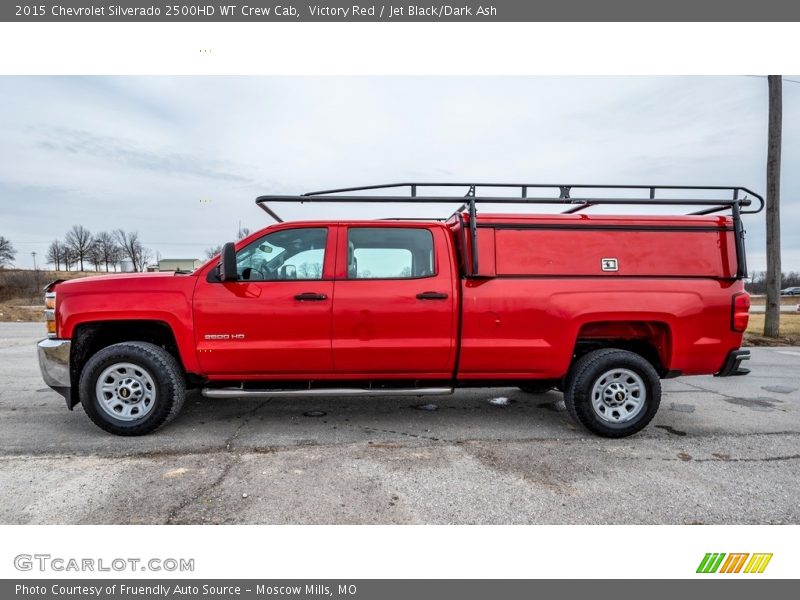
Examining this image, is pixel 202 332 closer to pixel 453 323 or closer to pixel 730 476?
pixel 453 323

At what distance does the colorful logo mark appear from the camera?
2.31 meters

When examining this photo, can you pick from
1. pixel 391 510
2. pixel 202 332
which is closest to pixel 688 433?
pixel 391 510

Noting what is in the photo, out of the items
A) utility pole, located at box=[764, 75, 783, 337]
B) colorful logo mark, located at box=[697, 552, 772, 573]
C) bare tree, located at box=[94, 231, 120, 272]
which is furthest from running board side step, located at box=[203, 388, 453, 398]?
bare tree, located at box=[94, 231, 120, 272]

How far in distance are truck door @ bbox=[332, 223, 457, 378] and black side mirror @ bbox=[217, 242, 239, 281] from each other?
2.84 ft

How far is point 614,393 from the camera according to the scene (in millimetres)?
3959

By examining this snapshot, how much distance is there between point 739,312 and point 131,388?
211 inches

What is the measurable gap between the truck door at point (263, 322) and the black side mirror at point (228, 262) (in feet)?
0.42

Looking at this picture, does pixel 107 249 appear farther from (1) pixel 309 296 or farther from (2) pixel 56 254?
(1) pixel 309 296

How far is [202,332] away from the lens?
3.83m

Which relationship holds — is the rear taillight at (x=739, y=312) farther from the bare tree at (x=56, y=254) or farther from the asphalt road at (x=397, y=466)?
the bare tree at (x=56, y=254)

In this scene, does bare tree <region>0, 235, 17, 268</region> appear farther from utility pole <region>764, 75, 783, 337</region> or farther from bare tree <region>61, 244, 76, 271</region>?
utility pole <region>764, 75, 783, 337</region>

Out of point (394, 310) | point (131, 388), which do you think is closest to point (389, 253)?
point (394, 310)

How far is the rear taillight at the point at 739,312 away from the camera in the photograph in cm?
394

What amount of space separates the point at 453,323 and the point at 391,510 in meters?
1.70
